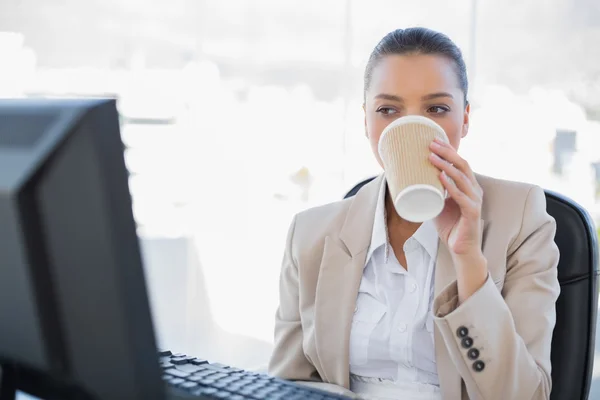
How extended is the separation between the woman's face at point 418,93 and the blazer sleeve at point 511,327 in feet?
0.86

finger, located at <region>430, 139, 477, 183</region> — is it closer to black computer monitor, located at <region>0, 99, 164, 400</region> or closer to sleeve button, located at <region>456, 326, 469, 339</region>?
sleeve button, located at <region>456, 326, 469, 339</region>

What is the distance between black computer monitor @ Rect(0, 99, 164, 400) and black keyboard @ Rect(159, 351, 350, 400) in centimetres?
12

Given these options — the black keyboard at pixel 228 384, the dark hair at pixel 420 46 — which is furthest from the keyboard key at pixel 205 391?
the dark hair at pixel 420 46

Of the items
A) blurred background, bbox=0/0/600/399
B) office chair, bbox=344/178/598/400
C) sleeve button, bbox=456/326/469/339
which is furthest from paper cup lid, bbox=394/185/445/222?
blurred background, bbox=0/0/600/399

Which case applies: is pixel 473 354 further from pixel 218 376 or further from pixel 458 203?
pixel 218 376

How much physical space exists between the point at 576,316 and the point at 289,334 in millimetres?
527

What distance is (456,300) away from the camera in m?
1.02

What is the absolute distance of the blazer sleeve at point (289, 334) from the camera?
4.21 feet

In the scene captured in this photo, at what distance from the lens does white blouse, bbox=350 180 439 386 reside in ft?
3.86

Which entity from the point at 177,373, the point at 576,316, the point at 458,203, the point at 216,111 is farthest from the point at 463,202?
the point at 216,111

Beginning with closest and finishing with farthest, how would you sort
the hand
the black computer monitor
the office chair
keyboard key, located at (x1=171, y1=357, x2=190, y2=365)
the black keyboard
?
the black computer monitor
the black keyboard
keyboard key, located at (x1=171, y1=357, x2=190, y2=365)
the hand
the office chair

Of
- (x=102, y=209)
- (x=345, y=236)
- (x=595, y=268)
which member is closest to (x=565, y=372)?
(x=595, y=268)

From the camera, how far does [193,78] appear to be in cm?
300

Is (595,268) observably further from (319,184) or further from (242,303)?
(242,303)
